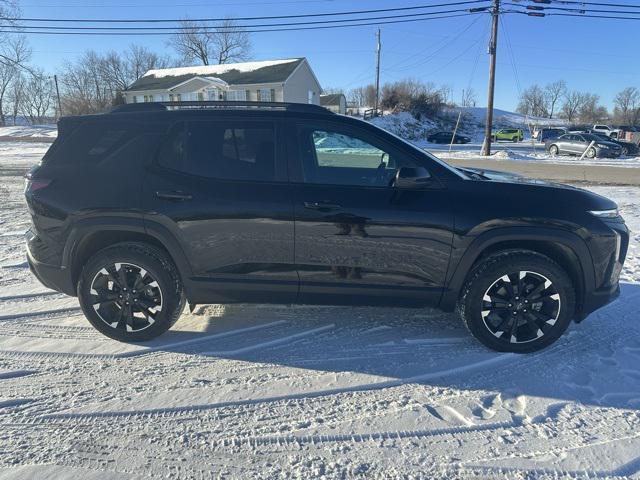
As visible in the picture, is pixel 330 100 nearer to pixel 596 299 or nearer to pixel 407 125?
pixel 407 125

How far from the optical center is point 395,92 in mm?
55594

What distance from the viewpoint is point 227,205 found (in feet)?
11.7

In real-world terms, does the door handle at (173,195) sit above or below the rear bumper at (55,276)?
above

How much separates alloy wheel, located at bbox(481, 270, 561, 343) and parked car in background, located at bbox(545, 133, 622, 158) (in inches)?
1004

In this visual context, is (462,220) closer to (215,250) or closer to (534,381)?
(534,381)

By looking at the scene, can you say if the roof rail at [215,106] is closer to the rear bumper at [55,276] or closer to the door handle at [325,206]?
the door handle at [325,206]

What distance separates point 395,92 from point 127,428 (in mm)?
57259

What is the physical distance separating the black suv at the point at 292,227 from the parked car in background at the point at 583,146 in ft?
82.1

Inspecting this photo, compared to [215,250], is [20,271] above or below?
below

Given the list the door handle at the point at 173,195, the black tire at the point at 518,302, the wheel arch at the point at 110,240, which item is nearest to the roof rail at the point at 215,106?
the door handle at the point at 173,195

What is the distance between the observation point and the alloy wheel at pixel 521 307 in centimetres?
355

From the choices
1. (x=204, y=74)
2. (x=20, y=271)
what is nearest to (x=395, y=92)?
(x=204, y=74)

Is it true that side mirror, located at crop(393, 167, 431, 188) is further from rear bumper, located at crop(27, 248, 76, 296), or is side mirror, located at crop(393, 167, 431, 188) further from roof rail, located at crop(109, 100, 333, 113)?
rear bumper, located at crop(27, 248, 76, 296)

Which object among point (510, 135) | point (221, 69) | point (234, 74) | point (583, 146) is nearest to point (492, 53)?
point (583, 146)
